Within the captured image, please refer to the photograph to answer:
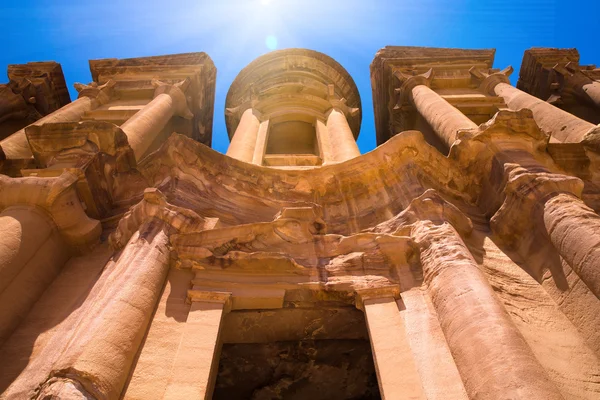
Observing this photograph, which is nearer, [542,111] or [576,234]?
[576,234]

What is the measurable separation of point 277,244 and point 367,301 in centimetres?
169

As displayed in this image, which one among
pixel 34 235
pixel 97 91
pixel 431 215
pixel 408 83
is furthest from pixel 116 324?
pixel 408 83

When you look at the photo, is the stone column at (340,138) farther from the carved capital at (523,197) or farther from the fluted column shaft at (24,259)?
the fluted column shaft at (24,259)

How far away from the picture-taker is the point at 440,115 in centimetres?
1284

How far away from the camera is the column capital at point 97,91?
53.0 feet

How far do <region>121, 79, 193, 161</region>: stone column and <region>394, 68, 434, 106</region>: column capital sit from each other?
24.4 ft

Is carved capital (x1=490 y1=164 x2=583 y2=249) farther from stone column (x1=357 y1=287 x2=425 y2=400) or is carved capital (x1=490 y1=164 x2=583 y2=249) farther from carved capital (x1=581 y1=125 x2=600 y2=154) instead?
carved capital (x1=581 y1=125 x2=600 y2=154)

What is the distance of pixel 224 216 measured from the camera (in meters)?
8.31

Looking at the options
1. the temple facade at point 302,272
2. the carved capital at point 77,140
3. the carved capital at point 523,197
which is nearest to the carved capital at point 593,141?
the temple facade at point 302,272

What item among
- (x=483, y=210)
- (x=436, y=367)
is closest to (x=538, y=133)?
(x=483, y=210)

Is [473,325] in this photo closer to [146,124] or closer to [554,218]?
[554,218]

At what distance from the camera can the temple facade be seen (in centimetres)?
482

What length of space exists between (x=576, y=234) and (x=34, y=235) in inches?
274

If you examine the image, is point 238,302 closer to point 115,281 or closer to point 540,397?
point 115,281
